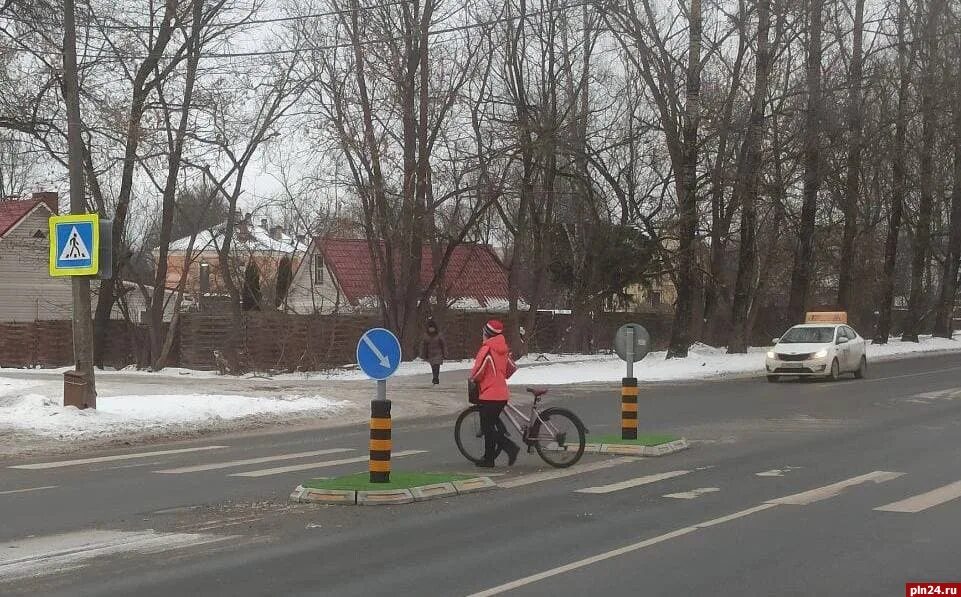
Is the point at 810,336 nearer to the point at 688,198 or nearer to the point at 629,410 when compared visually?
the point at 688,198

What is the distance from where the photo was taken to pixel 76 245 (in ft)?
57.6

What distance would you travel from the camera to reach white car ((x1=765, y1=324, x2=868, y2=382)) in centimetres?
2834

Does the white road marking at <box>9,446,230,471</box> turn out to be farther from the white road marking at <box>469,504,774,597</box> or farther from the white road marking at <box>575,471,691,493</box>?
the white road marking at <box>469,504,774,597</box>

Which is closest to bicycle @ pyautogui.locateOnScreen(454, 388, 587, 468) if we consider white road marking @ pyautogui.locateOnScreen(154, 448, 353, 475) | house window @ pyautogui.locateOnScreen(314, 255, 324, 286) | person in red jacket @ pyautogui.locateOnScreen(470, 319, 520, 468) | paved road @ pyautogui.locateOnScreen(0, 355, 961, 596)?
person in red jacket @ pyautogui.locateOnScreen(470, 319, 520, 468)

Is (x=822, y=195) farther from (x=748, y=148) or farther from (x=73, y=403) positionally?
(x=73, y=403)

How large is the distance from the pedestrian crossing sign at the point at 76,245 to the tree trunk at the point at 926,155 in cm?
3354

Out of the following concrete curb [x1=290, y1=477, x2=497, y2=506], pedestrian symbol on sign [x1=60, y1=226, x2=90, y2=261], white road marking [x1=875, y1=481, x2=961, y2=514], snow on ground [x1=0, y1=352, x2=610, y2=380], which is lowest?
concrete curb [x1=290, y1=477, x2=497, y2=506]

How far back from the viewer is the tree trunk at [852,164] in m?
36.5

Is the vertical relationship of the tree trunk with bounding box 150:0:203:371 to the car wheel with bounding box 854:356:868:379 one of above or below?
above

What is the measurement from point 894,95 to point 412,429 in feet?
110

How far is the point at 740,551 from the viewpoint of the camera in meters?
8.27

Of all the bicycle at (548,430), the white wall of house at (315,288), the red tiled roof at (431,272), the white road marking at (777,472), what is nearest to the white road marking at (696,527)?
the white road marking at (777,472)

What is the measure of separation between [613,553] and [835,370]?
2173 centimetres

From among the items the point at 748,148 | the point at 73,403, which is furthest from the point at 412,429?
the point at 748,148
